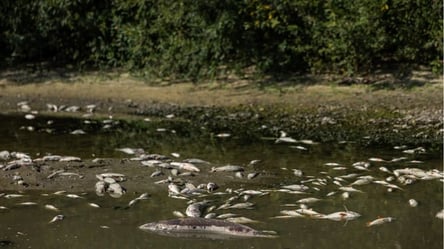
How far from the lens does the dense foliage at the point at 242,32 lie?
43.9 ft

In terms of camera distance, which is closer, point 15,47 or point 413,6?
point 413,6

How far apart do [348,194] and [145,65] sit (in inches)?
306

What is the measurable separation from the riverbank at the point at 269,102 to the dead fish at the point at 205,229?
4214 mm

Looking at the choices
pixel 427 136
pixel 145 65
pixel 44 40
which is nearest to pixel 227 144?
pixel 427 136

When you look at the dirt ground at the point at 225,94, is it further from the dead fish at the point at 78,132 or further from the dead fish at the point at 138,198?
the dead fish at the point at 138,198

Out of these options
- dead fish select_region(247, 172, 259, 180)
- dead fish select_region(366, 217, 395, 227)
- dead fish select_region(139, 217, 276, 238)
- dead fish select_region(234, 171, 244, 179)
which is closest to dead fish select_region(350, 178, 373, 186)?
dead fish select_region(247, 172, 259, 180)

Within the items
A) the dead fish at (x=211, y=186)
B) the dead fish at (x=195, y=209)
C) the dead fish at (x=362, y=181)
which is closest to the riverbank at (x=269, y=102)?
the dead fish at (x=362, y=181)

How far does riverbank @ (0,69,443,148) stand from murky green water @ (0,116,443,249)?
1.08 meters

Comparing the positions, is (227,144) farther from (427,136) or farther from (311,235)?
(311,235)

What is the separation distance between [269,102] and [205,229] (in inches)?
279

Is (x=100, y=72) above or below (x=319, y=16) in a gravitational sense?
below

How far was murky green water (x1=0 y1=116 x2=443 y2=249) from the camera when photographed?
6.01 metres

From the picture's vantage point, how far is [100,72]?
1516 cm

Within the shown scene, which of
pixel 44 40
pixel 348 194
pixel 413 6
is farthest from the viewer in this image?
pixel 44 40
